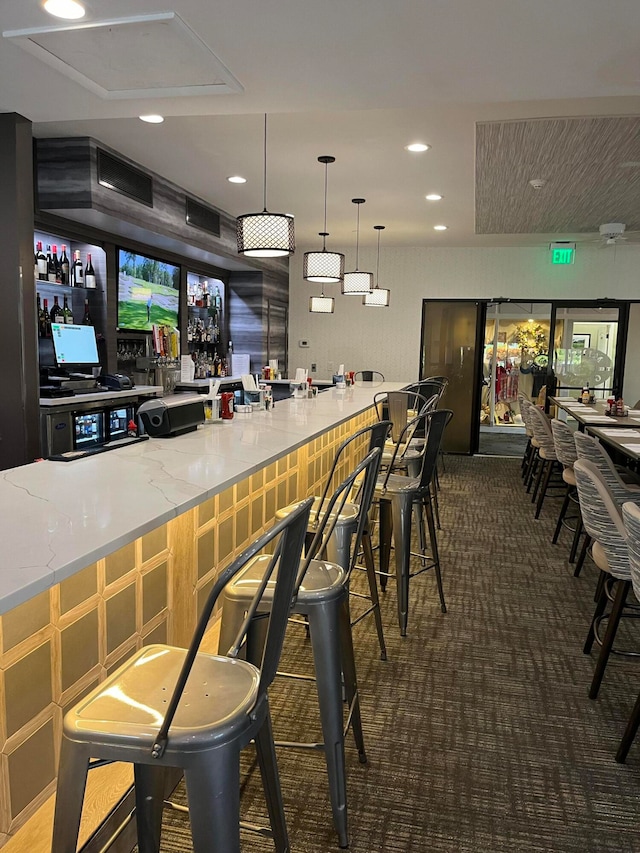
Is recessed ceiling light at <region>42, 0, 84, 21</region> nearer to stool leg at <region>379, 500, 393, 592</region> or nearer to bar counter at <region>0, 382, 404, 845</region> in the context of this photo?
bar counter at <region>0, 382, 404, 845</region>

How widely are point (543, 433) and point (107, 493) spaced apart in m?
4.70

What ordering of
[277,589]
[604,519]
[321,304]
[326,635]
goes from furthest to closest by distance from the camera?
[321,304]
[604,519]
[326,635]
[277,589]

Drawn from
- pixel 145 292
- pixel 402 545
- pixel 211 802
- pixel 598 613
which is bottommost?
pixel 598 613

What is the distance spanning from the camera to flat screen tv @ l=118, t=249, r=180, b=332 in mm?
6453

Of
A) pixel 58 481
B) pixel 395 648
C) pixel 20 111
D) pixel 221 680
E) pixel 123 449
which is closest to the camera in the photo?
pixel 221 680

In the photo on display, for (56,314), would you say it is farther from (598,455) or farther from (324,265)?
(598,455)

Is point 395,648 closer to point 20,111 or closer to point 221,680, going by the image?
point 221,680

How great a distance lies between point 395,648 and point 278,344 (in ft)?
23.0

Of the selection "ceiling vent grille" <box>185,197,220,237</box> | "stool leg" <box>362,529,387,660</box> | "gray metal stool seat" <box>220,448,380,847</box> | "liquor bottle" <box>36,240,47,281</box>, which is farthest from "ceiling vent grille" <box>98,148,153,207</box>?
"gray metal stool seat" <box>220,448,380,847</box>

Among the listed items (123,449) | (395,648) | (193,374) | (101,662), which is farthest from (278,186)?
(101,662)

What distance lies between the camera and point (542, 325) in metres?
9.38

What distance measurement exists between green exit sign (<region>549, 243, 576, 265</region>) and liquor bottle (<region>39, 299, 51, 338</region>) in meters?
6.59

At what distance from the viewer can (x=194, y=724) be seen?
49.1 inches

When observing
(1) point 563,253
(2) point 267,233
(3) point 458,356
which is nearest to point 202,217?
(2) point 267,233
